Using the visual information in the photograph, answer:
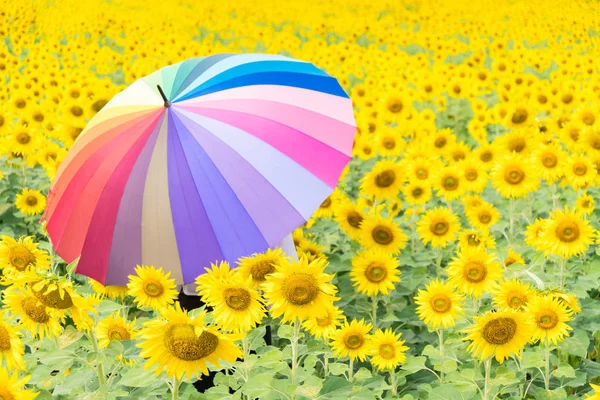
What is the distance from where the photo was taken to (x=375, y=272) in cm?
335

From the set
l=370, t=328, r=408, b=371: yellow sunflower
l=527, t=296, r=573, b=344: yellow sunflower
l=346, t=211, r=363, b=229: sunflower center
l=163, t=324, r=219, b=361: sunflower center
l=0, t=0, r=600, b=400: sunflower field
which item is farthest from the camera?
l=346, t=211, r=363, b=229: sunflower center

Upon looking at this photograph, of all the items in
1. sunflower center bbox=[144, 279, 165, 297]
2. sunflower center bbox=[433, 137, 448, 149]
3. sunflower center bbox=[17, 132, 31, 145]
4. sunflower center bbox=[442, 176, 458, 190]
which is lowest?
sunflower center bbox=[144, 279, 165, 297]

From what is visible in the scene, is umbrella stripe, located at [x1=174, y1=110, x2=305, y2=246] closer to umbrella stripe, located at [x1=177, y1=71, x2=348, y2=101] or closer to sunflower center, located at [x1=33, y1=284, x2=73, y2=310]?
umbrella stripe, located at [x1=177, y1=71, x2=348, y2=101]

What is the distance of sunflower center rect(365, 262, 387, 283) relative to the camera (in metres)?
3.34

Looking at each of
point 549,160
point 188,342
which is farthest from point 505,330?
point 549,160


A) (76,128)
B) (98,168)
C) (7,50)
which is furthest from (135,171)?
(7,50)

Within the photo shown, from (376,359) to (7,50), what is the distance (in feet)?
21.8

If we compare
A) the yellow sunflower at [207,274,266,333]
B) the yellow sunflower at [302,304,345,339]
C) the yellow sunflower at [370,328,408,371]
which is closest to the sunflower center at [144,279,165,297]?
the yellow sunflower at [207,274,266,333]

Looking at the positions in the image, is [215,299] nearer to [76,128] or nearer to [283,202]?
[283,202]

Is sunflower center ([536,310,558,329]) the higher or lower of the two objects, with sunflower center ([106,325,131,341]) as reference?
lower

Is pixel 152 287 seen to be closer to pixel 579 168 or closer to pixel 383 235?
pixel 383 235

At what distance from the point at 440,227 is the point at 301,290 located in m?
2.06

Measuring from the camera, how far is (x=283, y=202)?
9.43 feet

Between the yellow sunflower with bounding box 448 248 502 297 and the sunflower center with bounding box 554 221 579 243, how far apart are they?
0.52 m
